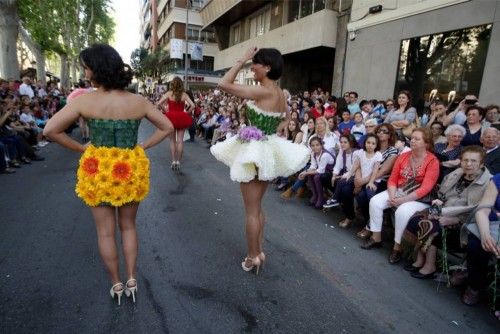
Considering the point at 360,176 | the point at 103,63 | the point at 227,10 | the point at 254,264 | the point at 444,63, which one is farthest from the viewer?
the point at 227,10

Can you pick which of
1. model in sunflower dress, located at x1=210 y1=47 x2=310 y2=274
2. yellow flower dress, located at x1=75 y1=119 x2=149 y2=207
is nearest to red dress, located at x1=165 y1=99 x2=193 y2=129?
model in sunflower dress, located at x1=210 y1=47 x2=310 y2=274

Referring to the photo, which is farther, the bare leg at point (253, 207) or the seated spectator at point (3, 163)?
the seated spectator at point (3, 163)

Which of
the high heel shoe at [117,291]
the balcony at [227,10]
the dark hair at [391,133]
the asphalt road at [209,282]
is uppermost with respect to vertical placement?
the balcony at [227,10]

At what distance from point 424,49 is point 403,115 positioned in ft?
13.3

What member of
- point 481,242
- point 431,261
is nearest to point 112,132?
point 481,242

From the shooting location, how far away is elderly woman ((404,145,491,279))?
132 inches

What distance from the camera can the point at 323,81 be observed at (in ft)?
56.0

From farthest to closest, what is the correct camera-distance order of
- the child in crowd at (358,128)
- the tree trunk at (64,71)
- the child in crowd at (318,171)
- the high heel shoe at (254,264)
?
the tree trunk at (64,71)
the child in crowd at (358,128)
the child in crowd at (318,171)
the high heel shoe at (254,264)

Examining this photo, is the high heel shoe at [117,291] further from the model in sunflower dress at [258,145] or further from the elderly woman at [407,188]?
the elderly woman at [407,188]

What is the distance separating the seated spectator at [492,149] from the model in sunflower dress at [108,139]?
3.92m

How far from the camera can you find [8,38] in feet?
44.6

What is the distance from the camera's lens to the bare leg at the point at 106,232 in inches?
102

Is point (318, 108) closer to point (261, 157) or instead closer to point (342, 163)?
point (342, 163)

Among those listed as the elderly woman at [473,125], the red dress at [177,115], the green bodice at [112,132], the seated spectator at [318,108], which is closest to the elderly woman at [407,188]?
the elderly woman at [473,125]
